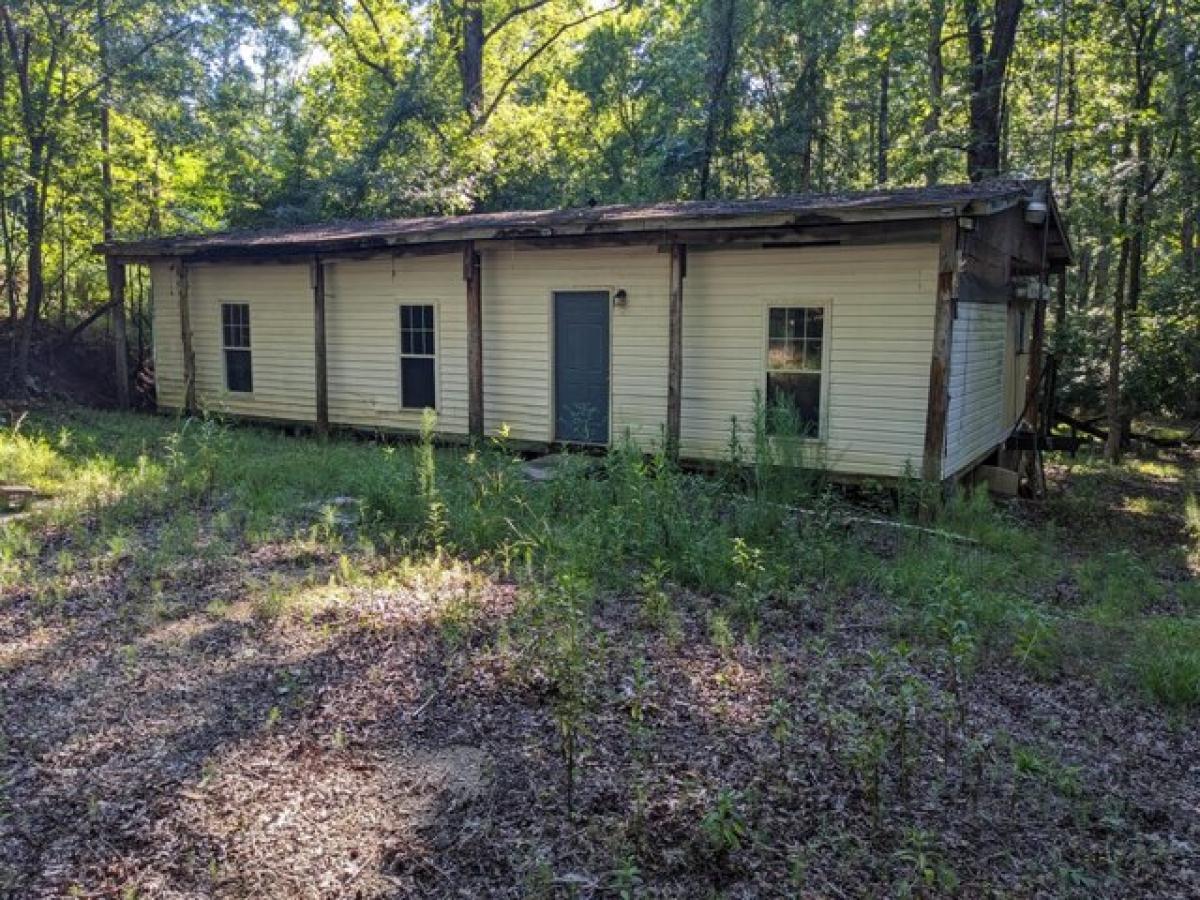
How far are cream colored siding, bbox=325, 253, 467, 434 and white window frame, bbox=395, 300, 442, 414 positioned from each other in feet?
0.04

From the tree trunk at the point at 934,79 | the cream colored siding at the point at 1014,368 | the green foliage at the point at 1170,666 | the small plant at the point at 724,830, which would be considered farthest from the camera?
the tree trunk at the point at 934,79

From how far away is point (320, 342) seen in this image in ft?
39.4

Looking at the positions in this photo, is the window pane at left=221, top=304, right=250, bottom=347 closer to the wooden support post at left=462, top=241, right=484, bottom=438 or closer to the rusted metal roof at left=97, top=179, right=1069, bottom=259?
the rusted metal roof at left=97, top=179, right=1069, bottom=259

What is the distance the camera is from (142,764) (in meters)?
3.28

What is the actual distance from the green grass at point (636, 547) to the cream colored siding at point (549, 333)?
1.63 metres

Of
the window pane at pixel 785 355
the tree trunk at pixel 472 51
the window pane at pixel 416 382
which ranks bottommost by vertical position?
the window pane at pixel 416 382

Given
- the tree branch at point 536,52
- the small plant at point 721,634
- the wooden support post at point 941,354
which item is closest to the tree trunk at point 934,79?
the wooden support post at point 941,354

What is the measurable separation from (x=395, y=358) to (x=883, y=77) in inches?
609

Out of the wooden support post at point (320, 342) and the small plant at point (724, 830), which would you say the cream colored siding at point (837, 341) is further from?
the small plant at point (724, 830)

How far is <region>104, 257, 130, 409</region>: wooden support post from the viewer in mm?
13633

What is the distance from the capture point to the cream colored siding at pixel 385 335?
1131cm

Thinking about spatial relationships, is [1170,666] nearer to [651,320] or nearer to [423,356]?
[651,320]

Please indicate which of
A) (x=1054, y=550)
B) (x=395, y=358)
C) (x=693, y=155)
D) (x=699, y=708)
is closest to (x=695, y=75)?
(x=693, y=155)

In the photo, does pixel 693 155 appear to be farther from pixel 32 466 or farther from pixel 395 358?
pixel 32 466
